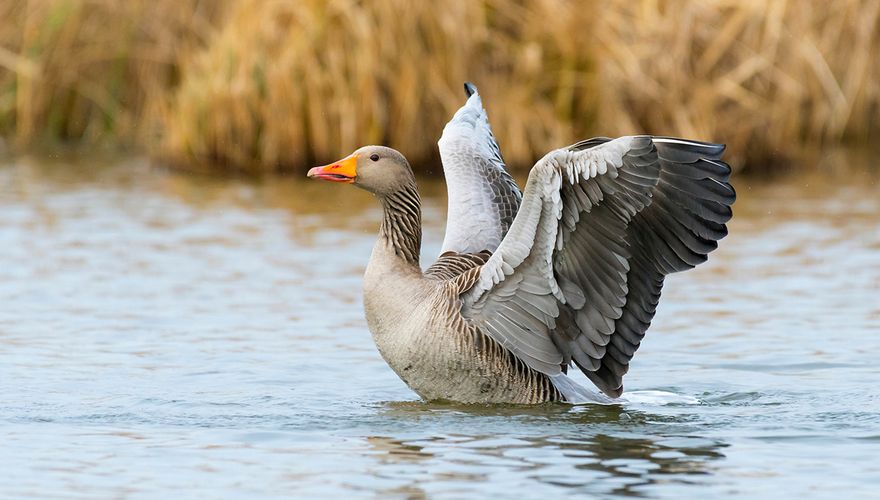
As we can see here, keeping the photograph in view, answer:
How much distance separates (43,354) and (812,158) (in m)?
12.3

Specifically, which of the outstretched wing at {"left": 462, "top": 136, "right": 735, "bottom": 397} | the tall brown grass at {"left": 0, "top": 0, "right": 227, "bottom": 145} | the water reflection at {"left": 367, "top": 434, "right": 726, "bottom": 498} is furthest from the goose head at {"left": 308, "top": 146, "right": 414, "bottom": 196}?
the tall brown grass at {"left": 0, "top": 0, "right": 227, "bottom": 145}

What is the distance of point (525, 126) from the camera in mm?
17516

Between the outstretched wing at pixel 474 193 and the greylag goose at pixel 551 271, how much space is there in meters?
0.20

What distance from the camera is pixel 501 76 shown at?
17.8 m

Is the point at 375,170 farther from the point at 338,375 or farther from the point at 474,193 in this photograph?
the point at 338,375

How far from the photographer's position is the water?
6.96 metres

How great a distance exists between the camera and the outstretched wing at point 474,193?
9.33 m

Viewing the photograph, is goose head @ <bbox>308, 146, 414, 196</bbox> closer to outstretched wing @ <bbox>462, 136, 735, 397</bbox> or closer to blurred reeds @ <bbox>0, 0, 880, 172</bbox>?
outstretched wing @ <bbox>462, 136, 735, 397</bbox>

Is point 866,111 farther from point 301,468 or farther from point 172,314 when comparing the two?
point 301,468

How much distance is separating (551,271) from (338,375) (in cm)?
201

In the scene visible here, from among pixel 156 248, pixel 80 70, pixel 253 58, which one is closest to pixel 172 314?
pixel 156 248

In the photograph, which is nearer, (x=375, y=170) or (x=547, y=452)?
(x=547, y=452)

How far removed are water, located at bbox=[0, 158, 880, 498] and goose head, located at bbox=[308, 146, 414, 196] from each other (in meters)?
1.23

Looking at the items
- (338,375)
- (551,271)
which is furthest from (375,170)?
(338,375)
